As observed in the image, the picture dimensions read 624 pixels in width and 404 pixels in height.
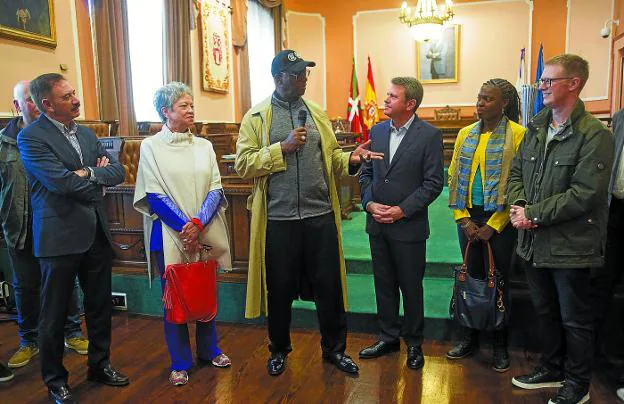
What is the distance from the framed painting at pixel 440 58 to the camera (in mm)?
10281

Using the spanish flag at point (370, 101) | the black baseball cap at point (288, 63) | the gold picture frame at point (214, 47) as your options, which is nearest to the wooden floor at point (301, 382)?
the black baseball cap at point (288, 63)

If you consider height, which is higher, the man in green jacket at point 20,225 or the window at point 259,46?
the window at point 259,46

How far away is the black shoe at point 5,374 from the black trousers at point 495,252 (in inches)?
97.8

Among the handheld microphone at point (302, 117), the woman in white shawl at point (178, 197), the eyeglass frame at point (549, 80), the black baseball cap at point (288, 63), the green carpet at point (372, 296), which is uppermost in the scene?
the black baseball cap at point (288, 63)

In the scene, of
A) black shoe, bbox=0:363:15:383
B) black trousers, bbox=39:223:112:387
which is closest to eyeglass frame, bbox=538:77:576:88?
black trousers, bbox=39:223:112:387

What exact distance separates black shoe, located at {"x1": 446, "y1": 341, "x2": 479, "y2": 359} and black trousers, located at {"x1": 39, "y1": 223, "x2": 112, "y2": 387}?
1.82 m

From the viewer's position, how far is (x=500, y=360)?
2555 mm

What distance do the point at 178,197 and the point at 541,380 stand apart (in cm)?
197

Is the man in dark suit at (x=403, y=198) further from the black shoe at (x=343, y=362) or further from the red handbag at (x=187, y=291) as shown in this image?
the red handbag at (x=187, y=291)

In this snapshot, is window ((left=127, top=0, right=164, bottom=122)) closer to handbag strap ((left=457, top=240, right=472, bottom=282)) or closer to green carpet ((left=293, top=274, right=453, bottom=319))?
green carpet ((left=293, top=274, right=453, bottom=319))

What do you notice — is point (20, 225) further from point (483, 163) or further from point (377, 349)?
point (483, 163)

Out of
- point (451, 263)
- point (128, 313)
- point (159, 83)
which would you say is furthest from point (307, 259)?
point (159, 83)

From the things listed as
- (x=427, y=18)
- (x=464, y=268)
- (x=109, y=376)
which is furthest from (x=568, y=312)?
(x=427, y=18)

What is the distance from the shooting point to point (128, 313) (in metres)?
3.57
